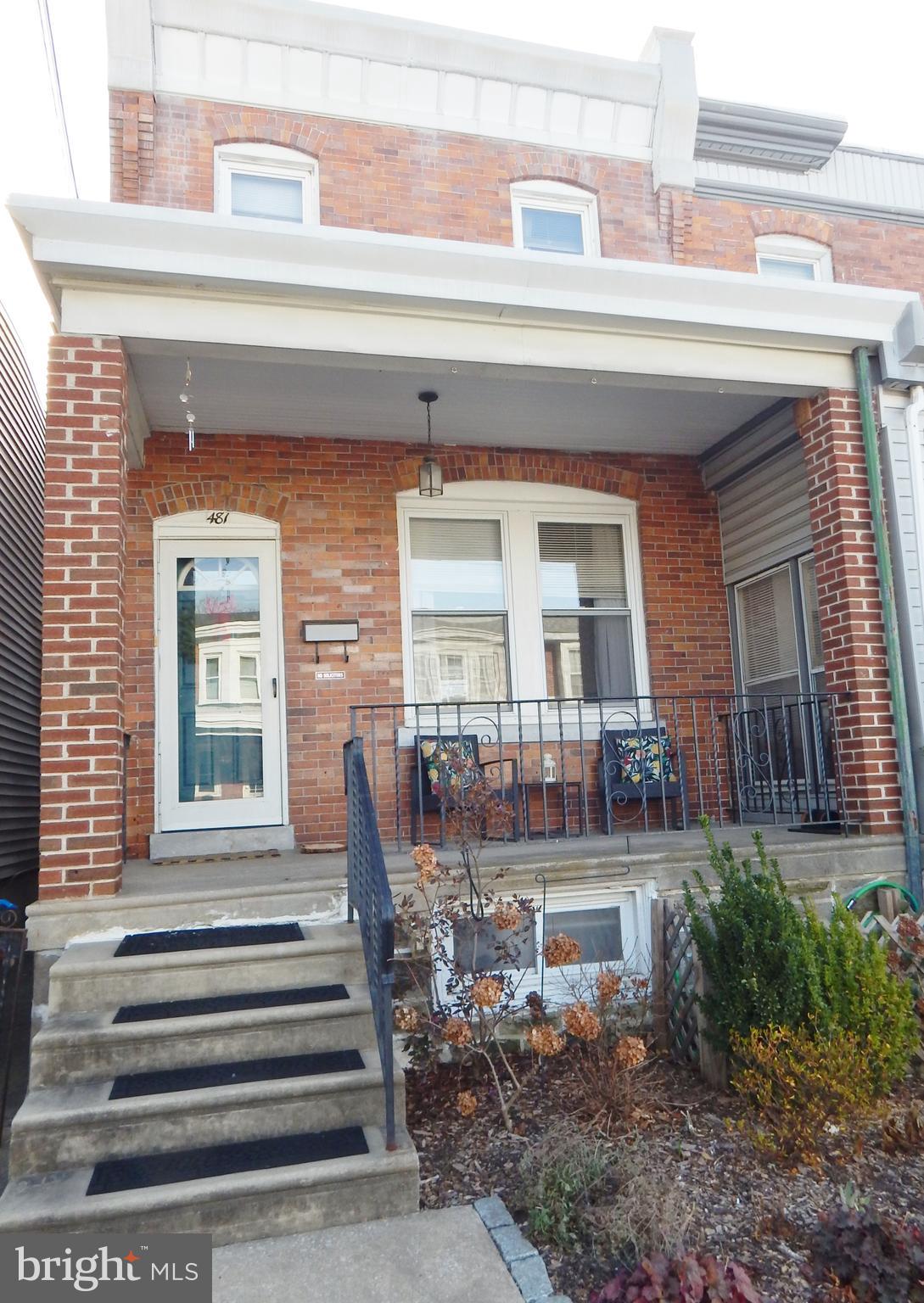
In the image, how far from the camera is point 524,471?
284 inches

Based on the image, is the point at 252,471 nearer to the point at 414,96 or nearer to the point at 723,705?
the point at 414,96

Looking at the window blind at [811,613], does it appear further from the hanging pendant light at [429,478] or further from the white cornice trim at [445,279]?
the hanging pendant light at [429,478]

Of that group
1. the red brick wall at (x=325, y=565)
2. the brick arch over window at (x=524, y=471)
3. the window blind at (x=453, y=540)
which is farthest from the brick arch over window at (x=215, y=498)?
the window blind at (x=453, y=540)

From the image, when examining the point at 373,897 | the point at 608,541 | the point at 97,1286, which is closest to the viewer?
the point at 97,1286

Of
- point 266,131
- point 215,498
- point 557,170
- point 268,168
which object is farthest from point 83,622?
point 557,170

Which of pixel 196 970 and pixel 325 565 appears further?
pixel 325 565

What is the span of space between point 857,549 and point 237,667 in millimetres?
4158

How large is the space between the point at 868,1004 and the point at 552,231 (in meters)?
6.13

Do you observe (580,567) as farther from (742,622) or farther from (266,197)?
(266,197)

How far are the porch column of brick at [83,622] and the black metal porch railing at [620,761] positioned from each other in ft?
6.94

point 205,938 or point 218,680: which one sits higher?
point 218,680

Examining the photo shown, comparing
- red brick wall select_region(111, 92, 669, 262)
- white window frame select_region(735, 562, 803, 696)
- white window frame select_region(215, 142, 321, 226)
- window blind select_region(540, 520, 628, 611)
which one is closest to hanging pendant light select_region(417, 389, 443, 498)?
window blind select_region(540, 520, 628, 611)

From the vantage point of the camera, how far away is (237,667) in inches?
258

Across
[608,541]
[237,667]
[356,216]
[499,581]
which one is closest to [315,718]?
[237,667]
